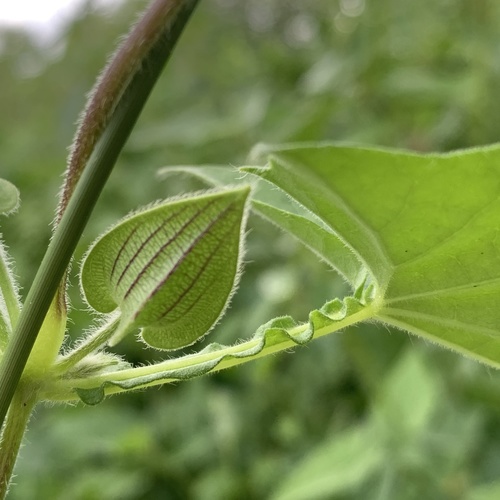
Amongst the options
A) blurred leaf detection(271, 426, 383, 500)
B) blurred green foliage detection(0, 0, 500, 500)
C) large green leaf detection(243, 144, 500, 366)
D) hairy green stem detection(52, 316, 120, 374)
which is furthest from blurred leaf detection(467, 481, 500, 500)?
hairy green stem detection(52, 316, 120, 374)

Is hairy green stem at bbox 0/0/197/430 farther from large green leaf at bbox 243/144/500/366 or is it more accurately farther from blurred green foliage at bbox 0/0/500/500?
blurred green foliage at bbox 0/0/500/500

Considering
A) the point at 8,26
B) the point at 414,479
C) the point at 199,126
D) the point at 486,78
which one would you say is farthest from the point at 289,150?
the point at 8,26

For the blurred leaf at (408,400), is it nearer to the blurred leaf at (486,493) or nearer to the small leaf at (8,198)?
the blurred leaf at (486,493)

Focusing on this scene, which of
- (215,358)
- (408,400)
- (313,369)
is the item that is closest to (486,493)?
(408,400)

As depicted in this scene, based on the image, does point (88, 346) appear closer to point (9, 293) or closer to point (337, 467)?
point (9, 293)

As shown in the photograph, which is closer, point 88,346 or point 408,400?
point 88,346
